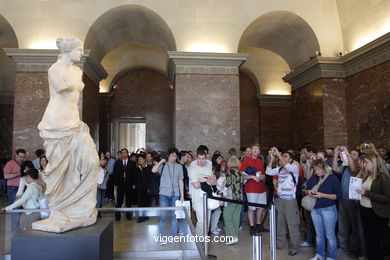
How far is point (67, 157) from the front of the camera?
3.66 m

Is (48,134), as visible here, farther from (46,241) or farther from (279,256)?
(279,256)

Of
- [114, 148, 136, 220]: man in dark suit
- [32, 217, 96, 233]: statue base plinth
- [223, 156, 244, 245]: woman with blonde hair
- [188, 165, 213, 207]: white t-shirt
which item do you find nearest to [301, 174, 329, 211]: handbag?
[223, 156, 244, 245]: woman with blonde hair

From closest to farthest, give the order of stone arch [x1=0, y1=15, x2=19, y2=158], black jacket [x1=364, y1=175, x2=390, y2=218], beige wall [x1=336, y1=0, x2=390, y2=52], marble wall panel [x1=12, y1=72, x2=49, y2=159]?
black jacket [x1=364, y1=175, x2=390, y2=218] → beige wall [x1=336, y1=0, x2=390, y2=52] → marble wall panel [x1=12, y1=72, x2=49, y2=159] → stone arch [x1=0, y1=15, x2=19, y2=158]

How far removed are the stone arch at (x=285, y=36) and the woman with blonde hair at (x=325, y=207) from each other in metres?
7.50

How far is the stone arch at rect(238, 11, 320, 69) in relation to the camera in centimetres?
1139

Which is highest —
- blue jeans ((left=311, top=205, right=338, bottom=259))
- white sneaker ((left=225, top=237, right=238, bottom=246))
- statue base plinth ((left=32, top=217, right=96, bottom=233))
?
statue base plinth ((left=32, top=217, right=96, bottom=233))

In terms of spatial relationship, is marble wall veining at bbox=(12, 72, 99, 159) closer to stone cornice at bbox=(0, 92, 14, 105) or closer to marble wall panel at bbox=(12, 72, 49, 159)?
marble wall panel at bbox=(12, 72, 49, 159)

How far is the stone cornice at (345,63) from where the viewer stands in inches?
368

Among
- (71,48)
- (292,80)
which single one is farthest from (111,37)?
(71,48)

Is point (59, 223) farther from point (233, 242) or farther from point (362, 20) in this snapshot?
point (362, 20)

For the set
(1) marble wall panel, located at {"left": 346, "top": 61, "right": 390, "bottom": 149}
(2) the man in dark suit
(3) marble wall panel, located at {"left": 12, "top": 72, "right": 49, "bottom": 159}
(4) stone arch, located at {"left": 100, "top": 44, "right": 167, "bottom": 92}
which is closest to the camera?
(2) the man in dark suit

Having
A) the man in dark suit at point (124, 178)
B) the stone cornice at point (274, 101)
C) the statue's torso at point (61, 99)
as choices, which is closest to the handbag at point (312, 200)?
the statue's torso at point (61, 99)

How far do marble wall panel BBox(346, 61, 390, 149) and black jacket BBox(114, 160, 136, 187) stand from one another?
6820 mm

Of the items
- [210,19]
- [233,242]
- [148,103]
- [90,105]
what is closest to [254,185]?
[233,242]
